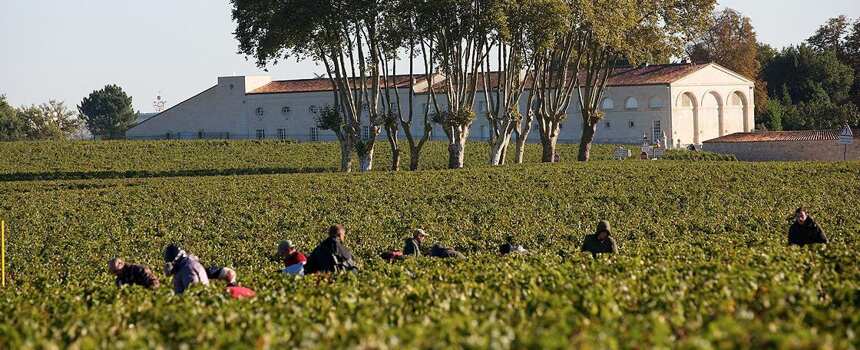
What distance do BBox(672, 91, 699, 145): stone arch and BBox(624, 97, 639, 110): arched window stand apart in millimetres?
3158

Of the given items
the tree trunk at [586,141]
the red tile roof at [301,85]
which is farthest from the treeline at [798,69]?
the tree trunk at [586,141]

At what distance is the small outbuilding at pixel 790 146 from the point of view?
274ft

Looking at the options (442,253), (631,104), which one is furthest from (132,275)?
(631,104)

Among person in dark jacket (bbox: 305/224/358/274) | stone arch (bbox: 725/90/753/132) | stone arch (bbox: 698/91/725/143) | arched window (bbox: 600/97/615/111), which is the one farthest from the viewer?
stone arch (bbox: 725/90/753/132)

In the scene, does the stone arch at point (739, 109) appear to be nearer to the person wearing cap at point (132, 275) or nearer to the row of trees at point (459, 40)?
the row of trees at point (459, 40)

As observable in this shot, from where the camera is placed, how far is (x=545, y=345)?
1126 centimetres

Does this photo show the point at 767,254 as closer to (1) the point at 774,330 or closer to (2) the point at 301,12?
(1) the point at 774,330

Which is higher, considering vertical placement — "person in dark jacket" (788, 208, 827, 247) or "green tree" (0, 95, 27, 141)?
"green tree" (0, 95, 27, 141)

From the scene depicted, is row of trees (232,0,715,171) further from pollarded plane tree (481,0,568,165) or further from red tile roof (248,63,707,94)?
red tile roof (248,63,707,94)

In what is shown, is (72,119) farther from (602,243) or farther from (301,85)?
(602,243)

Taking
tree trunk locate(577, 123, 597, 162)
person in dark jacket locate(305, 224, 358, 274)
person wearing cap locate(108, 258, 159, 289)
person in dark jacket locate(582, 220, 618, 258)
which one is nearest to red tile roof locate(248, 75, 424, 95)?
tree trunk locate(577, 123, 597, 162)

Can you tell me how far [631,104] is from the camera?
330 feet

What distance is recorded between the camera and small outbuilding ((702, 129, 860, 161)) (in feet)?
274

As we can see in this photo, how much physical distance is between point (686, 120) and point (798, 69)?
33.6 meters
